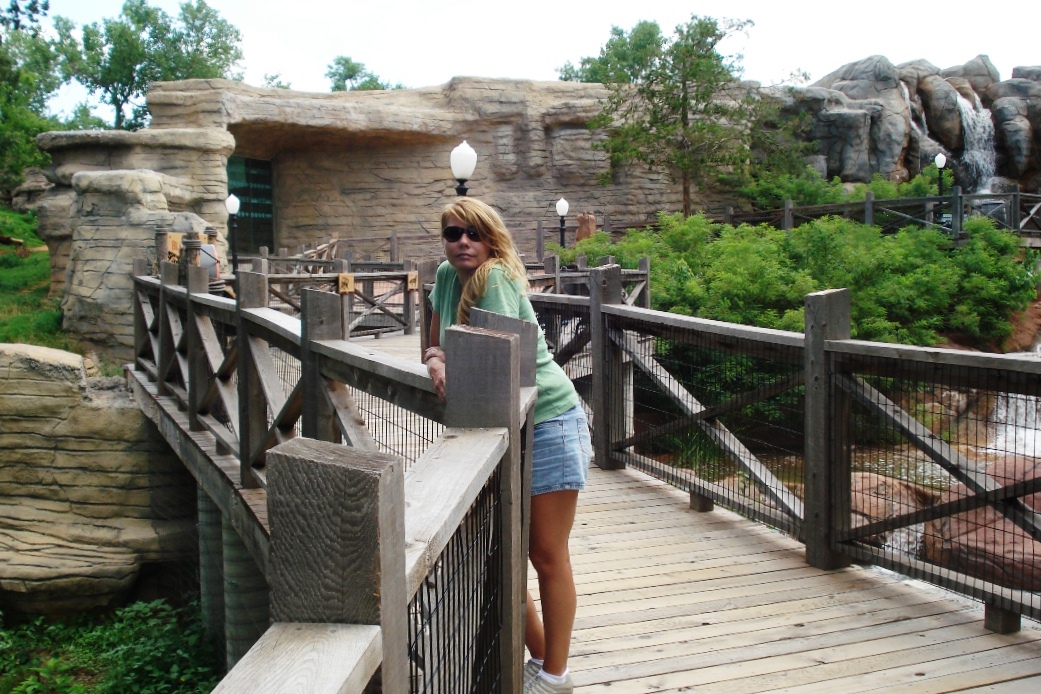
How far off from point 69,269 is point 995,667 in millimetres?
16175

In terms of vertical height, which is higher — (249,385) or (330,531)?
(330,531)

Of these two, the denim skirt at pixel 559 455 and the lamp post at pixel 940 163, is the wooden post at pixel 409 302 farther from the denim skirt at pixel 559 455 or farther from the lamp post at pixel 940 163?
the lamp post at pixel 940 163

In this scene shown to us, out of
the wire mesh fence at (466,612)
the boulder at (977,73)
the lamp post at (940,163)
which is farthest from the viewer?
the boulder at (977,73)

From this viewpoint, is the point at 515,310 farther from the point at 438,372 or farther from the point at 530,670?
the point at 530,670

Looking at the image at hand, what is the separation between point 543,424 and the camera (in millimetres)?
2668

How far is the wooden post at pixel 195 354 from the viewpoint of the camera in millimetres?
6988

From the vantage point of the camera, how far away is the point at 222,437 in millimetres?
6254

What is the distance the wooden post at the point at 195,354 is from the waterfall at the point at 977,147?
90.3 feet

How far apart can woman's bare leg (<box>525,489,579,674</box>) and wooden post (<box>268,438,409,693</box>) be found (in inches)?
58.9

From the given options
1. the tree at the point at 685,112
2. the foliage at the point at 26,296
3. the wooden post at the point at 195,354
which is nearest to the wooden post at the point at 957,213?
the tree at the point at 685,112

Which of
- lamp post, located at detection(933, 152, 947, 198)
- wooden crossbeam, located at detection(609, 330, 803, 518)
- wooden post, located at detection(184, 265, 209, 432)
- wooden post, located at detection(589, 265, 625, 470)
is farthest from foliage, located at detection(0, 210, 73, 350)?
lamp post, located at detection(933, 152, 947, 198)

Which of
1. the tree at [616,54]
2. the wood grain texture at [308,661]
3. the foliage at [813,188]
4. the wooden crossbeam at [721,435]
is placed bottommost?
the wooden crossbeam at [721,435]

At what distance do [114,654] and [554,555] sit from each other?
25.7 feet

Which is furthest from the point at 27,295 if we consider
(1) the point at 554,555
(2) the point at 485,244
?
(1) the point at 554,555
